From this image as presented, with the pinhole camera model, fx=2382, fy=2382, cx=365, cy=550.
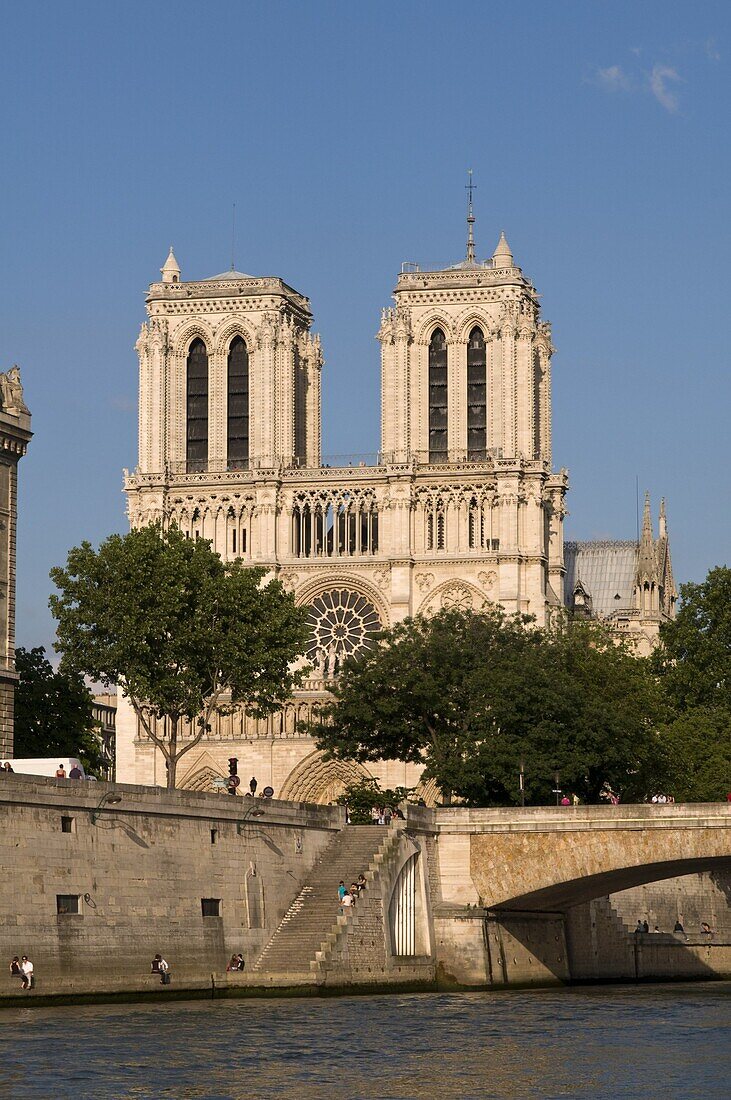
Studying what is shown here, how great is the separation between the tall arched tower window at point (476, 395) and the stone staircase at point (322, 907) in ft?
174

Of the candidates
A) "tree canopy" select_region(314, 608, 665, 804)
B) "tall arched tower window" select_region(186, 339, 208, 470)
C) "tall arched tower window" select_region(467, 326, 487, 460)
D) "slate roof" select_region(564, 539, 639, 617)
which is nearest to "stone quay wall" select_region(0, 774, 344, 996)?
"tree canopy" select_region(314, 608, 665, 804)

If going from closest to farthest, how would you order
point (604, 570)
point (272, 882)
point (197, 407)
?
point (272, 882) → point (197, 407) → point (604, 570)

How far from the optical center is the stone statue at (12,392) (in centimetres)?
6938

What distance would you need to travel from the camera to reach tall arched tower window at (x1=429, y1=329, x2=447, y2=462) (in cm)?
12312

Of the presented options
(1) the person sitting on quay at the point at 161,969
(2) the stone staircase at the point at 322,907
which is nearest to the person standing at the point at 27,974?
(1) the person sitting on quay at the point at 161,969

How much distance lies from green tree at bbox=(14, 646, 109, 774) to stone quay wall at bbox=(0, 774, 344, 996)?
54.0 ft

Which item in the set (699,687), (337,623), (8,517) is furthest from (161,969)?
(337,623)

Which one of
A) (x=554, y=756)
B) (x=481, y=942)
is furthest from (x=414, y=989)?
(x=554, y=756)

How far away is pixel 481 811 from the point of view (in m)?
71.2

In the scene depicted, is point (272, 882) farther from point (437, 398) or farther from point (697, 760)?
point (437, 398)

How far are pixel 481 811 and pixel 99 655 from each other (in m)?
16.1

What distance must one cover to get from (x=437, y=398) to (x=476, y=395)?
2.04 metres

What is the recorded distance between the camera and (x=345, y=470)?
123188 millimetres

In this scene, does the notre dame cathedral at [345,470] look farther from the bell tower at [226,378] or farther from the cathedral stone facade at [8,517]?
the cathedral stone facade at [8,517]
